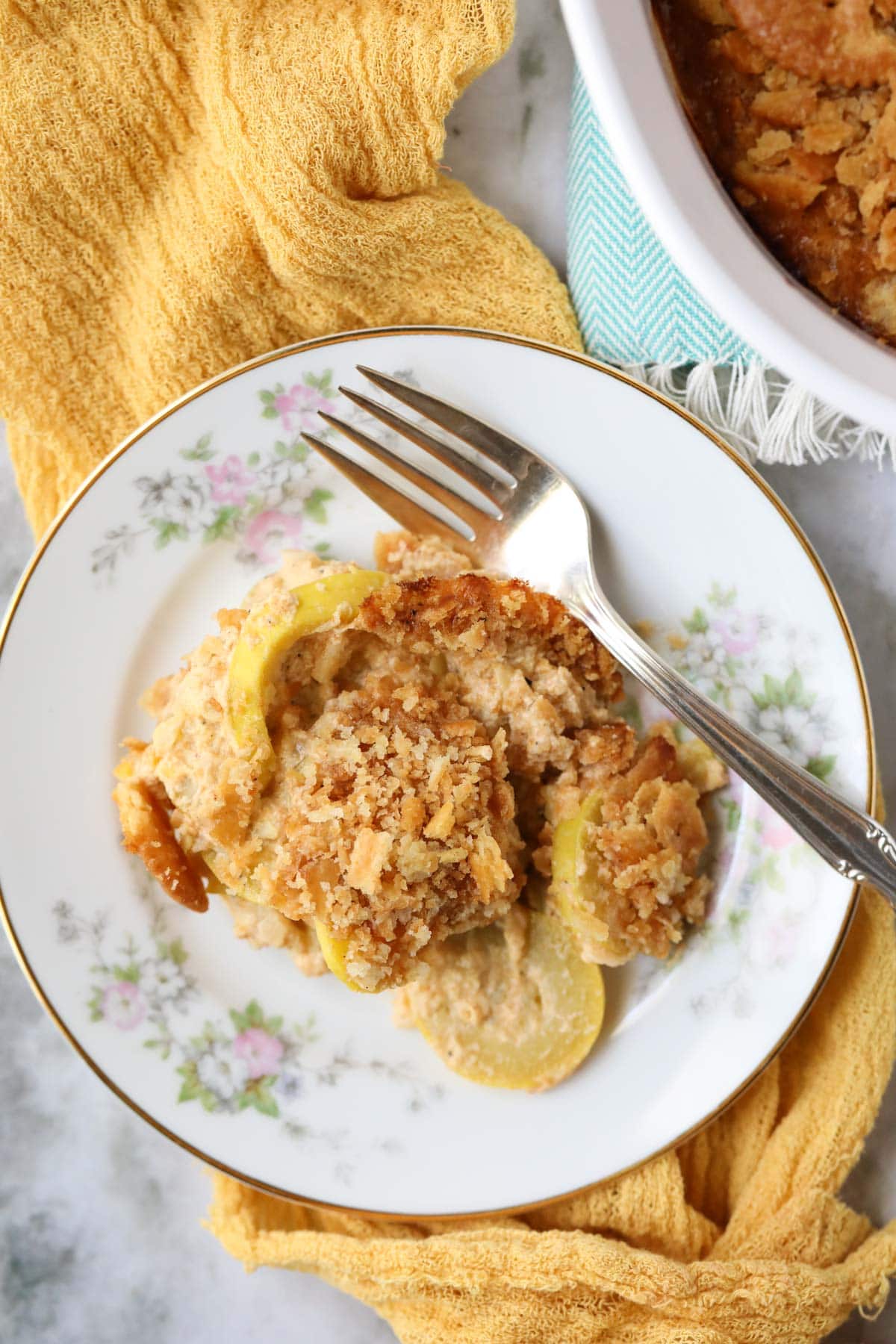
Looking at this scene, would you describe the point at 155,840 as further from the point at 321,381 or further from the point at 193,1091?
the point at 321,381

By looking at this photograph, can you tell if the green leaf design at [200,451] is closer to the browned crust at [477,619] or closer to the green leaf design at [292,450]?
the green leaf design at [292,450]

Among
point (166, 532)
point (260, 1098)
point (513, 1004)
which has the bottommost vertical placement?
point (260, 1098)

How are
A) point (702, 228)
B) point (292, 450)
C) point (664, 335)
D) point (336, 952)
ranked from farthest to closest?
point (292, 450) < point (664, 335) < point (336, 952) < point (702, 228)

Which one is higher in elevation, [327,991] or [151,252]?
[151,252]

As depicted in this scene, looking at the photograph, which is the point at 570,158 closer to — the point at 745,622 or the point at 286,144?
the point at 286,144

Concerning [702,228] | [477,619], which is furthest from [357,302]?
[702,228]

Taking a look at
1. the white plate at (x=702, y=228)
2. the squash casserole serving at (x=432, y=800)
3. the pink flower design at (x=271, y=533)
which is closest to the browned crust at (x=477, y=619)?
the squash casserole serving at (x=432, y=800)

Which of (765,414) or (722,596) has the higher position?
(765,414)

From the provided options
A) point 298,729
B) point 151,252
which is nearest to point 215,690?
point 298,729
